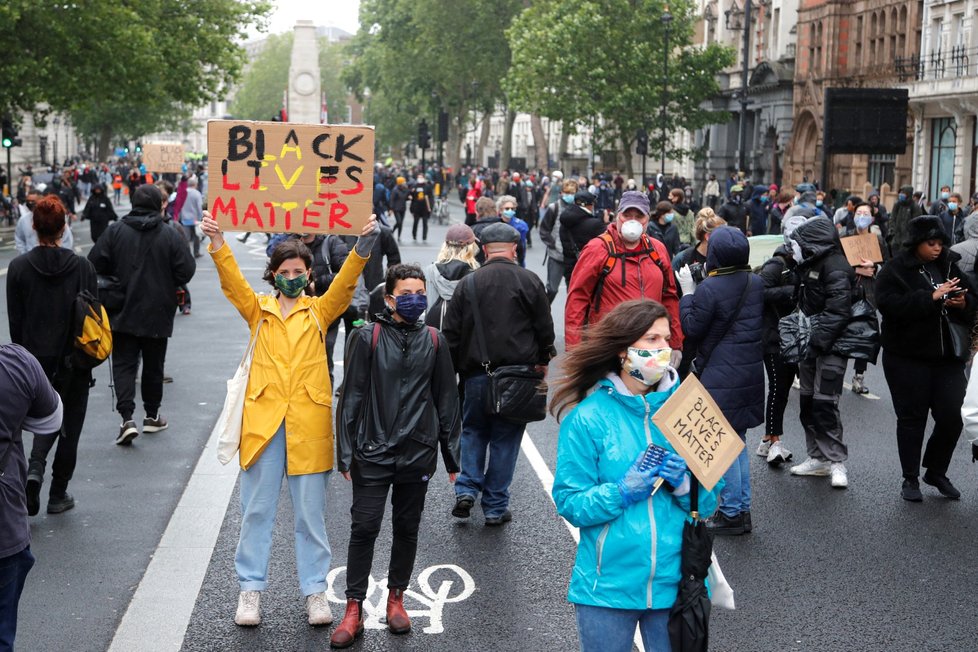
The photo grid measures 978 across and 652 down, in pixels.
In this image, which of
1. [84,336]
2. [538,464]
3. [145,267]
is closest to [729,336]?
[538,464]

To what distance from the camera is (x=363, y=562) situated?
6.27m

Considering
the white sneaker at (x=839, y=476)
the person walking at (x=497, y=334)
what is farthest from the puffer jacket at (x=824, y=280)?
the person walking at (x=497, y=334)

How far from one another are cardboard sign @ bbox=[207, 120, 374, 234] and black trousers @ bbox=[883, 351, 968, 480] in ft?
12.7

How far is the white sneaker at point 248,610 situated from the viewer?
6.39m

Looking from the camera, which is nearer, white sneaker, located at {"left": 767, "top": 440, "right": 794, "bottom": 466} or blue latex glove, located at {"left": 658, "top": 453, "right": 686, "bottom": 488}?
blue latex glove, located at {"left": 658, "top": 453, "right": 686, "bottom": 488}

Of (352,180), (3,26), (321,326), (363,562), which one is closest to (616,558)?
A: (363,562)

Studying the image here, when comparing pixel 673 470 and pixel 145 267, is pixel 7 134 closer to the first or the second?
pixel 145 267

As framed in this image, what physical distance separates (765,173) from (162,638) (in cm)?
4962

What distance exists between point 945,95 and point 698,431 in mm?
35341

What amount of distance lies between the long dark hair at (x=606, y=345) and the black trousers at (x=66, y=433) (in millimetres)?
4689

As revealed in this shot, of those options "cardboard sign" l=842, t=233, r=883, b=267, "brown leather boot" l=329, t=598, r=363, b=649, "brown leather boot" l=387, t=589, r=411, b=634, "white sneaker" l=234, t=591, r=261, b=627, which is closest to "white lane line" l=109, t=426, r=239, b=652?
"white sneaker" l=234, t=591, r=261, b=627

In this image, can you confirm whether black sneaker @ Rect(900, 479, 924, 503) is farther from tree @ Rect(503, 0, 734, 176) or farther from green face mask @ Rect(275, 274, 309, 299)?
tree @ Rect(503, 0, 734, 176)

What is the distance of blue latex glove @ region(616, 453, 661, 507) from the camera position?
4238mm

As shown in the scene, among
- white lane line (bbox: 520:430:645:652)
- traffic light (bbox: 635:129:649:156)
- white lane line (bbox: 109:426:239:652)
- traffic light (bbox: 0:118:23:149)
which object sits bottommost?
white lane line (bbox: 109:426:239:652)
